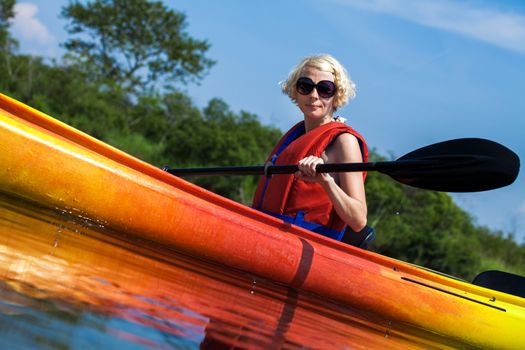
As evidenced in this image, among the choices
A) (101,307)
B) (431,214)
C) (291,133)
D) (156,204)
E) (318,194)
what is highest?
(431,214)

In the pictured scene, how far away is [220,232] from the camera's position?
3352mm

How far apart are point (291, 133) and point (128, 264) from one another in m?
1.80

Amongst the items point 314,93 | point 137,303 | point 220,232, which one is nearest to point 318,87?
point 314,93

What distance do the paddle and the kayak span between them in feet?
1.26

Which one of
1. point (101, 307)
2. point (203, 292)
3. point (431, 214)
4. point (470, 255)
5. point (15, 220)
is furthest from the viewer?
point (431, 214)

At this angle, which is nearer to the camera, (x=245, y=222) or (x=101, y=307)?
(x=101, y=307)

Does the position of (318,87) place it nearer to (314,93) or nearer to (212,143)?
(314,93)

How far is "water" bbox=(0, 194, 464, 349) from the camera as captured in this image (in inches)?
61.0

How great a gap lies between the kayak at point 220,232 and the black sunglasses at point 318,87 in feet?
2.39

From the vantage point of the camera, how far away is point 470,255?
16.8 meters

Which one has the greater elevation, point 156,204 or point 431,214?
point 431,214

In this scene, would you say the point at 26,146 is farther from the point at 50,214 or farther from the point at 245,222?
the point at 245,222

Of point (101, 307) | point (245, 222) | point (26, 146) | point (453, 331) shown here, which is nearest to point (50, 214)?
point (26, 146)

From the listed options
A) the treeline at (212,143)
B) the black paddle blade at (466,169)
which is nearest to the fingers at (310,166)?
the black paddle blade at (466,169)
